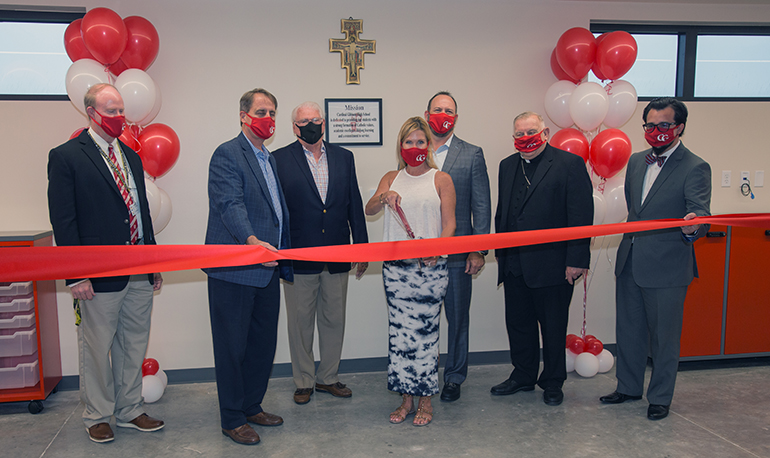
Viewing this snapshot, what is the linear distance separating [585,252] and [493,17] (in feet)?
6.35

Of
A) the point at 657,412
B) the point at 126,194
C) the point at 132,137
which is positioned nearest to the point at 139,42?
the point at 132,137

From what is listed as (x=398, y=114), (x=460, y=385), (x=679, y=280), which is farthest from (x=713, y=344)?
(x=398, y=114)

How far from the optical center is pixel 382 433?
8.96ft

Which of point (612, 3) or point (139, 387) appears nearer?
point (139, 387)

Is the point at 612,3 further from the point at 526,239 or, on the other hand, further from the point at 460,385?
the point at 460,385

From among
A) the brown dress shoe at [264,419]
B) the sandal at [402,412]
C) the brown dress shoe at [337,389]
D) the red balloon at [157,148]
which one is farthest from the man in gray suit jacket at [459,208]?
the red balloon at [157,148]

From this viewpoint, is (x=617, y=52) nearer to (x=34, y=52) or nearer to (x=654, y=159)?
(x=654, y=159)

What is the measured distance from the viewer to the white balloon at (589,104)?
334 centimetres

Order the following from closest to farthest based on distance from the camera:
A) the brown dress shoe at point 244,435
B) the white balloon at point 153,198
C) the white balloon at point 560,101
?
the brown dress shoe at point 244,435 < the white balloon at point 153,198 < the white balloon at point 560,101

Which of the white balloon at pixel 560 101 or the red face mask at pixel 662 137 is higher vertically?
the white balloon at pixel 560 101

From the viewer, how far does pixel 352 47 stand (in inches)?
143

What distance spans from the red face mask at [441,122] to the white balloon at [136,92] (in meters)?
1.73

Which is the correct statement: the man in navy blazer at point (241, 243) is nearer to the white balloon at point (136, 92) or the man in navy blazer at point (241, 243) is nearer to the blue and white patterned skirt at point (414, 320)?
the blue and white patterned skirt at point (414, 320)

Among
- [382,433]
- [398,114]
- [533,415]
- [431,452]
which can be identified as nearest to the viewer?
[431,452]
